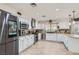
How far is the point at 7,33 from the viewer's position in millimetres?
3449

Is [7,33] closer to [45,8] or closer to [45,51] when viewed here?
[45,51]

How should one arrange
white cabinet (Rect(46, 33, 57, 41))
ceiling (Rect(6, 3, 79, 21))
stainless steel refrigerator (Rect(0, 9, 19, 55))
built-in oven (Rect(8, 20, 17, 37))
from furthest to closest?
white cabinet (Rect(46, 33, 57, 41)), ceiling (Rect(6, 3, 79, 21)), built-in oven (Rect(8, 20, 17, 37)), stainless steel refrigerator (Rect(0, 9, 19, 55))

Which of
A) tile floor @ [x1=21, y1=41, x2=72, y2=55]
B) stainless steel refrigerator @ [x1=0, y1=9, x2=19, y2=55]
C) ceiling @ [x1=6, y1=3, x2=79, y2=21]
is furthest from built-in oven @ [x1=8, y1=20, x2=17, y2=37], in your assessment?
tile floor @ [x1=21, y1=41, x2=72, y2=55]

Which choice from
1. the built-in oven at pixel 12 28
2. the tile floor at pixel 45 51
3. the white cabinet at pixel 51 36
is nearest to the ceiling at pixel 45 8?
the built-in oven at pixel 12 28

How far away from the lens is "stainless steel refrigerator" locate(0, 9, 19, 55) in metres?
3.26

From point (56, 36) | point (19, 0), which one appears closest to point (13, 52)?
point (19, 0)

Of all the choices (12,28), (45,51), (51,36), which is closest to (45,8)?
(45,51)

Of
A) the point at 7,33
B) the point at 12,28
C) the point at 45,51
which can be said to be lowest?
the point at 45,51

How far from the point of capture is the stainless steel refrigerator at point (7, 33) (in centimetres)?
326

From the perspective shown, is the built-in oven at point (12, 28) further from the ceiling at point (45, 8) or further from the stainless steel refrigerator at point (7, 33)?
the ceiling at point (45, 8)

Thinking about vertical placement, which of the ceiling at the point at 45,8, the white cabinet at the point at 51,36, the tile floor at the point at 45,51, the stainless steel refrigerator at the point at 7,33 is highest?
the ceiling at the point at 45,8

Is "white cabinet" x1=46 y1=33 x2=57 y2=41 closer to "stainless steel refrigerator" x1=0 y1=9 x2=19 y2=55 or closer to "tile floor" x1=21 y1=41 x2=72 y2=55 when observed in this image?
"tile floor" x1=21 y1=41 x2=72 y2=55

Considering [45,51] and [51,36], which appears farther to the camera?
[51,36]

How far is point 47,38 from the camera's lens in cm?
1077
